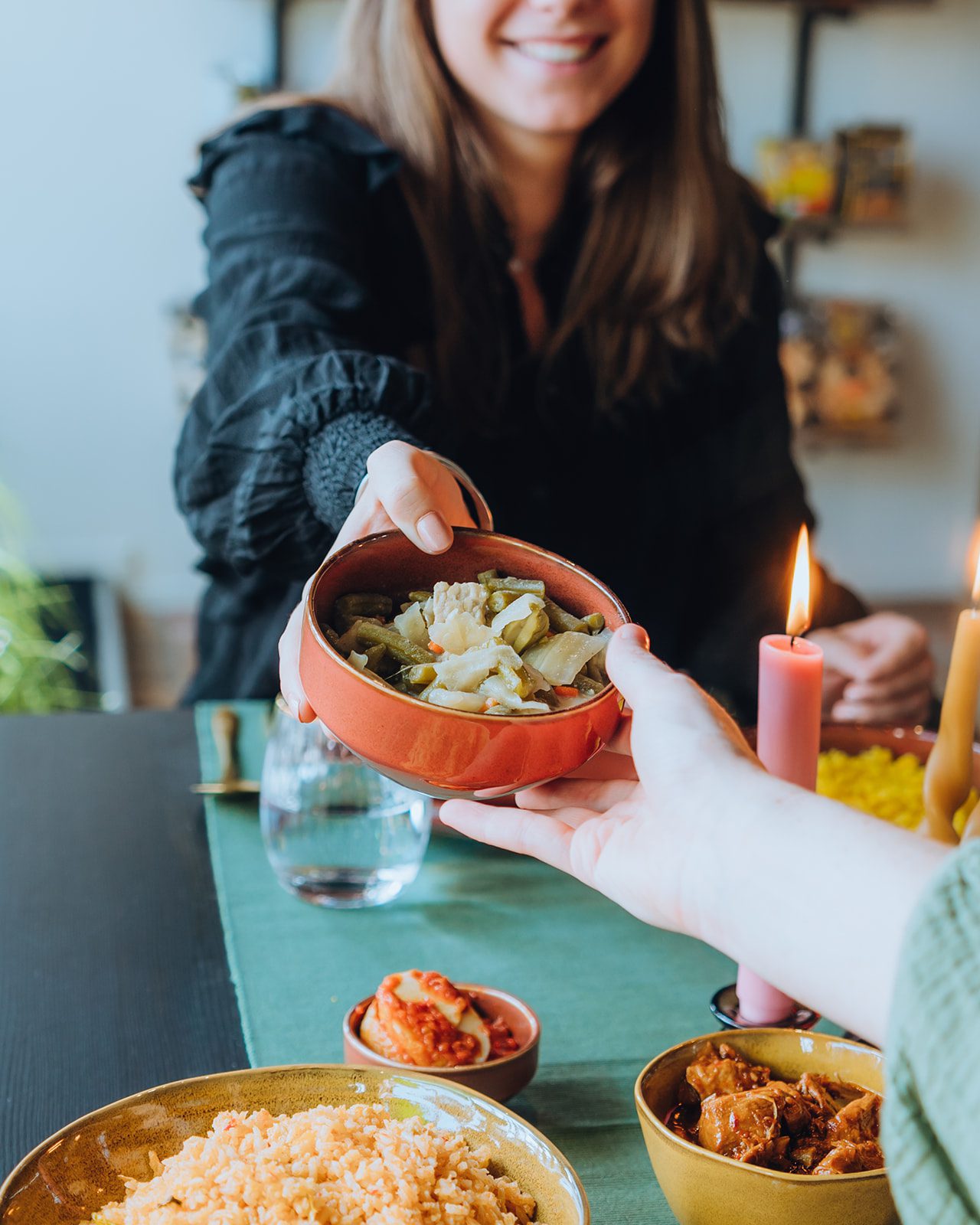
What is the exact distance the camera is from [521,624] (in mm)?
860

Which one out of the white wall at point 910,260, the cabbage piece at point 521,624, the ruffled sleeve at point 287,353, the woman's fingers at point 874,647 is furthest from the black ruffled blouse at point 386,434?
the white wall at point 910,260

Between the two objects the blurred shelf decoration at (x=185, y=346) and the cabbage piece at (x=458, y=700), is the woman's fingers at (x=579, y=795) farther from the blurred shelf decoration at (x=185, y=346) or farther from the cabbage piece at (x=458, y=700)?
the blurred shelf decoration at (x=185, y=346)

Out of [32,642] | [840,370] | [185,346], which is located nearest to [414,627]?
[32,642]

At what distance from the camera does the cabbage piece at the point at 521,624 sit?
0.86 metres

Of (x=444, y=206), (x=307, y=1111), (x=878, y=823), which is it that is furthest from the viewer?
(x=444, y=206)

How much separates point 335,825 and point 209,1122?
0.44 m

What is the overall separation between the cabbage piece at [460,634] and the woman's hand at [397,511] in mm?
65

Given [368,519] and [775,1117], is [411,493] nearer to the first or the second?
[368,519]

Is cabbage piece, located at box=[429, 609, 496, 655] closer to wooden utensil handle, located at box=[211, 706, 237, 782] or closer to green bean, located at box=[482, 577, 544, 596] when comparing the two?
green bean, located at box=[482, 577, 544, 596]

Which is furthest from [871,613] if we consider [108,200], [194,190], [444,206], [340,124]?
[108,200]

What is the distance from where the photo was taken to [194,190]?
168 centimetres

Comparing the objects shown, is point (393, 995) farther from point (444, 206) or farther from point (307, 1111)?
point (444, 206)

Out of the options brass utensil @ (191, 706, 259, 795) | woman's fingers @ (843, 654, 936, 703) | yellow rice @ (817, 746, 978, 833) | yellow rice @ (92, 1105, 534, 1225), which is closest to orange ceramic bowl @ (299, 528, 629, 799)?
yellow rice @ (92, 1105, 534, 1225)

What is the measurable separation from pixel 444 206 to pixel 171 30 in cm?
237
